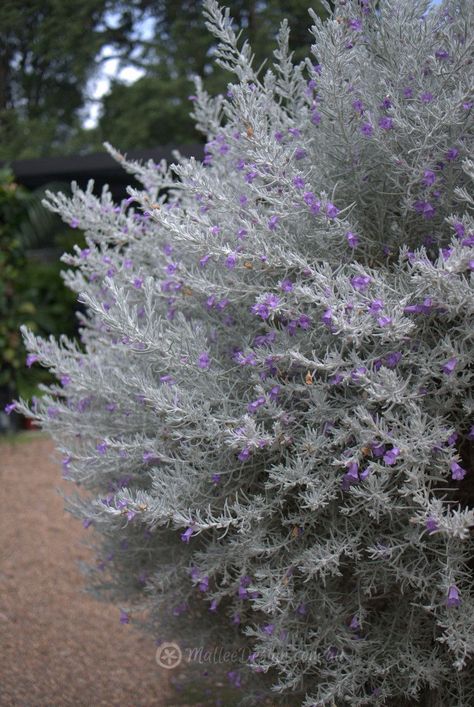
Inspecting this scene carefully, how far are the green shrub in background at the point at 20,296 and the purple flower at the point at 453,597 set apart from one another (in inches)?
274

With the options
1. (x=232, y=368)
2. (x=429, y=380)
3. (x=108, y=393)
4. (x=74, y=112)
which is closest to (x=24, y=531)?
(x=108, y=393)

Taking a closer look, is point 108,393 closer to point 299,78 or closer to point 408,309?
point 408,309

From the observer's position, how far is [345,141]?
2.29 meters

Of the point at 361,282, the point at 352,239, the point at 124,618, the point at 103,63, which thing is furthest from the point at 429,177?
the point at 103,63

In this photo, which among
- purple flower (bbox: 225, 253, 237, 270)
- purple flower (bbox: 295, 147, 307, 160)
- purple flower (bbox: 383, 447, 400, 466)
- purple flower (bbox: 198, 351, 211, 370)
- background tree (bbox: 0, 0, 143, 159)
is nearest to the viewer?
purple flower (bbox: 383, 447, 400, 466)

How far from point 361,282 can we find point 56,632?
10.4 feet

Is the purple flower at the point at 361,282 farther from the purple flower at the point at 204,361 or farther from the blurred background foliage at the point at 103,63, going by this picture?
the blurred background foliage at the point at 103,63

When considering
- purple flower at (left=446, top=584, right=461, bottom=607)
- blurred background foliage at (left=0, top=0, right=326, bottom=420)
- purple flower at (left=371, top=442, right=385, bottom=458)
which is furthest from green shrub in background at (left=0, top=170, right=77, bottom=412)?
purple flower at (left=446, top=584, right=461, bottom=607)

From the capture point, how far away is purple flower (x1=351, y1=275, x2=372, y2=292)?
2.05 metres

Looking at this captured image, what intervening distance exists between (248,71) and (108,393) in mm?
1116

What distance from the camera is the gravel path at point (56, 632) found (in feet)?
11.9

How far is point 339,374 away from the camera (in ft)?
6.70

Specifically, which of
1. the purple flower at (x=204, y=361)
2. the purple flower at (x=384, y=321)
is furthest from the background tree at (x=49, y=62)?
the purple flower at (x=384, y=321)

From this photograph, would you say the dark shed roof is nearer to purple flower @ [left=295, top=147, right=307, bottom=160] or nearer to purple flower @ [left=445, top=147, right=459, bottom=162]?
purple flower @ [left=295, top=147, right=307, bottom=160]
